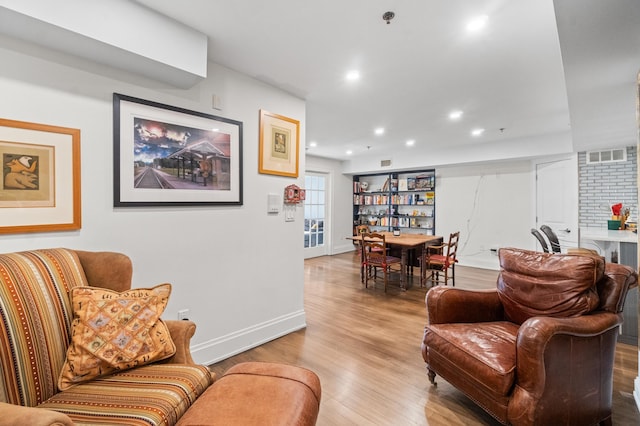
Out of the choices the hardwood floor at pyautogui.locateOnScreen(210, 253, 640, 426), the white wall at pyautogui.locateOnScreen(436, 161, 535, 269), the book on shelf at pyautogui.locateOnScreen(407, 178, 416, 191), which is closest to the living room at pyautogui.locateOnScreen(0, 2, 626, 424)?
the hardwood floor at pyautogui.locateOnScreen(210, 253, 640, 426)

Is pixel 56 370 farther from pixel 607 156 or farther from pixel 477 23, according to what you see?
pixel 607 156

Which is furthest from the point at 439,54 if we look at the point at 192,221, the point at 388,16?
the point at 192,221

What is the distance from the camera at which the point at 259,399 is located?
43.2 inches

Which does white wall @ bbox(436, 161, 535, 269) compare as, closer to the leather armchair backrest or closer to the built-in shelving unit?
the built-in shelving unit

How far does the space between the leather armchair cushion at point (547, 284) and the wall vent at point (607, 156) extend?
13.2 ft

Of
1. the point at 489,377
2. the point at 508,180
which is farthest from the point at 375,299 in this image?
the point at 508,180

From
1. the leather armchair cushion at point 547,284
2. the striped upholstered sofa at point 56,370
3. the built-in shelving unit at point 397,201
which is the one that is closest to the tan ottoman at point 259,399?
the striped upholstered sofa at point 56,370

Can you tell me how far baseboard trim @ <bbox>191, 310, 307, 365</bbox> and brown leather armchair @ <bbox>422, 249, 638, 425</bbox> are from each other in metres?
1.35

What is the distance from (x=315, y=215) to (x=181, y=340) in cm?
569

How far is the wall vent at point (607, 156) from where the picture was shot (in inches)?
172

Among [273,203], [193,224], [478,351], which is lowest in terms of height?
[478,351]

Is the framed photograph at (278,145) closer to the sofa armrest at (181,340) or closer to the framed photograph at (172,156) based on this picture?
the framed photograph at (172,156)

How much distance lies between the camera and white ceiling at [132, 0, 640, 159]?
5.40ft

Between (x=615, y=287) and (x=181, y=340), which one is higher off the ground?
(x=615, y=287)
